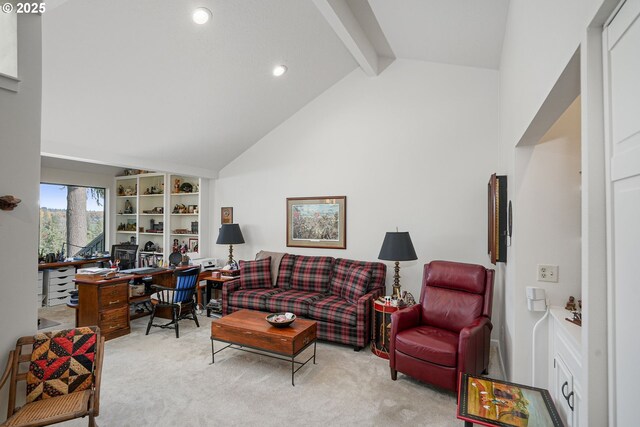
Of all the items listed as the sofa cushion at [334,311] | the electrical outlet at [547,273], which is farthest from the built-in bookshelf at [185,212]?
the electrical outlet at [547,273]

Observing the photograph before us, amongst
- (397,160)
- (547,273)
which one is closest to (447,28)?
(397,160)

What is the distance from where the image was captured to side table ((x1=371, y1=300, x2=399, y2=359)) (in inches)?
135

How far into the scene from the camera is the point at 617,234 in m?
0.97

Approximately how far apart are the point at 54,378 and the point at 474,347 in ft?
9.76

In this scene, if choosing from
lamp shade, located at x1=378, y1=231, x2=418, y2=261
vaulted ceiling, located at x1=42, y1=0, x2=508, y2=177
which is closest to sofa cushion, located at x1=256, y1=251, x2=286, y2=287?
lamp shade, located at x1=378, y1=231, x2=418, y2=261

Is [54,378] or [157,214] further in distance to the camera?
[157,214]

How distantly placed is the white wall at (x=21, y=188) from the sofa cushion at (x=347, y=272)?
3069mm

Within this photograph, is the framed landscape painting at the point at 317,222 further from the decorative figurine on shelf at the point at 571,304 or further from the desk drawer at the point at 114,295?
the decorative figurine on shelf at the point at 571,304

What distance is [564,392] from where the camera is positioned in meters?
1.73

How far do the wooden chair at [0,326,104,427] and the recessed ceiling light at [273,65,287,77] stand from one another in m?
3.27

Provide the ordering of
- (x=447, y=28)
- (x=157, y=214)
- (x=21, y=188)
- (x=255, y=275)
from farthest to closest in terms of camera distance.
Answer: (x=157, y=214) → (x=255, y=275) → (x=447, y=28) → (x=21, y=188)

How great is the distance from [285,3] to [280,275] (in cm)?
336

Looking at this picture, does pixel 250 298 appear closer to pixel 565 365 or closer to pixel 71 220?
pixel 565 365

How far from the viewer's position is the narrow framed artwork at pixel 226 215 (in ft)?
18.5
